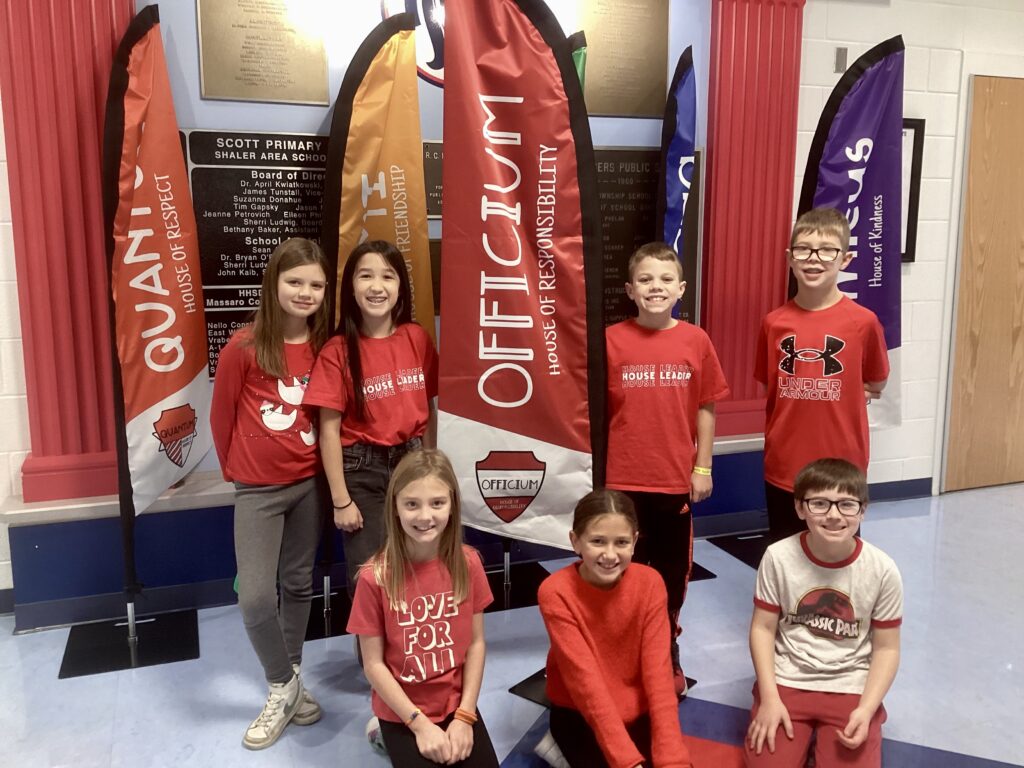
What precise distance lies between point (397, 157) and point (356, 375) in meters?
0.85

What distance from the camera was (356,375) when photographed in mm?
2191

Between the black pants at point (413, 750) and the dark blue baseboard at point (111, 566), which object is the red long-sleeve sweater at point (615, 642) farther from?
the dark blue baseboard at point (111, 566)

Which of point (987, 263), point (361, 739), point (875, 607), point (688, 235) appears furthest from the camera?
point (987, 263)

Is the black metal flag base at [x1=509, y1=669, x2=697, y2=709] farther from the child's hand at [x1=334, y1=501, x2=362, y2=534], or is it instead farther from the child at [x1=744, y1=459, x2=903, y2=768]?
the child's hand at [x1=334, y1=501, x2=362, y2=534]

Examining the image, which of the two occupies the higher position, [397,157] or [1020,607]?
[397,157]

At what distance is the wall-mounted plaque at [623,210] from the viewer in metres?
3.31

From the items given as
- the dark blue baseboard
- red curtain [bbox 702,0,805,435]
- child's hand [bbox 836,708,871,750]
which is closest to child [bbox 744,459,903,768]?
child's hand [bbox 836,708,871,750]

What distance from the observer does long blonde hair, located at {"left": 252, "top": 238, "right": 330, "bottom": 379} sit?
2.17m

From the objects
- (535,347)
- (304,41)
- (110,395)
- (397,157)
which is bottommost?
(110,395)

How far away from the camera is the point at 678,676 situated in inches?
92.4

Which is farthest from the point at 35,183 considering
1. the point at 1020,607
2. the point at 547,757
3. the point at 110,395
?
the point at 1020,607

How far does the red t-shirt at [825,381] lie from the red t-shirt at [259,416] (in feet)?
4.48

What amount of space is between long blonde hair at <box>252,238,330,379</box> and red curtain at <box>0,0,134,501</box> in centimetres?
88

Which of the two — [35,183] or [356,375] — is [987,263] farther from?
[35,183]
